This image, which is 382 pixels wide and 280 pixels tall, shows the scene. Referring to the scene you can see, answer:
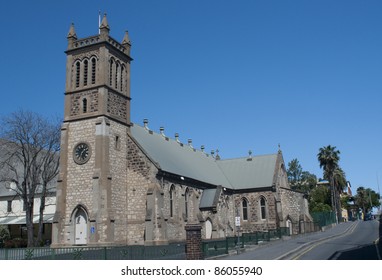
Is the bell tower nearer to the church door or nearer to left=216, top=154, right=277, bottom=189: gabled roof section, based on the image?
the church door

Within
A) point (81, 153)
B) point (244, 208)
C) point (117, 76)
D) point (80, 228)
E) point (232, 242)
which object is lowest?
point (232, 242)

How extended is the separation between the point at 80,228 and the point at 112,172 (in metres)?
5.26

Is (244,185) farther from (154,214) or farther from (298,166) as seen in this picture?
(298,166)

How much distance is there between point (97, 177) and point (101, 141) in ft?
10.4

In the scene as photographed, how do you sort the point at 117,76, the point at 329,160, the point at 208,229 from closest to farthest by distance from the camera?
the point at 117,76 → the point at 208,229 → the point at 329,160

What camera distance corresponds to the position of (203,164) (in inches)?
2084

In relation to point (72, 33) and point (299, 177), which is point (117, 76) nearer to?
point (72, 33)

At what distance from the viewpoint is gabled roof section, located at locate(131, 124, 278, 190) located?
133 ft

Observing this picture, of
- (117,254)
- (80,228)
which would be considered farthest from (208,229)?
(117,254)

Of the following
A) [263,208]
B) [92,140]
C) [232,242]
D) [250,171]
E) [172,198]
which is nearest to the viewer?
[232,242]

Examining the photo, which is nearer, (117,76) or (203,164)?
(117,76)

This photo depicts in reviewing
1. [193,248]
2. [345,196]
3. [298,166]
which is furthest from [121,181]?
[345,196]

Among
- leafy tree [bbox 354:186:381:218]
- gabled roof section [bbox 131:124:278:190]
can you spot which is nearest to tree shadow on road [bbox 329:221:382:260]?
gabled roof section [bbox 131:124:278:190]

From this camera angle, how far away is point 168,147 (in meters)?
46.5
